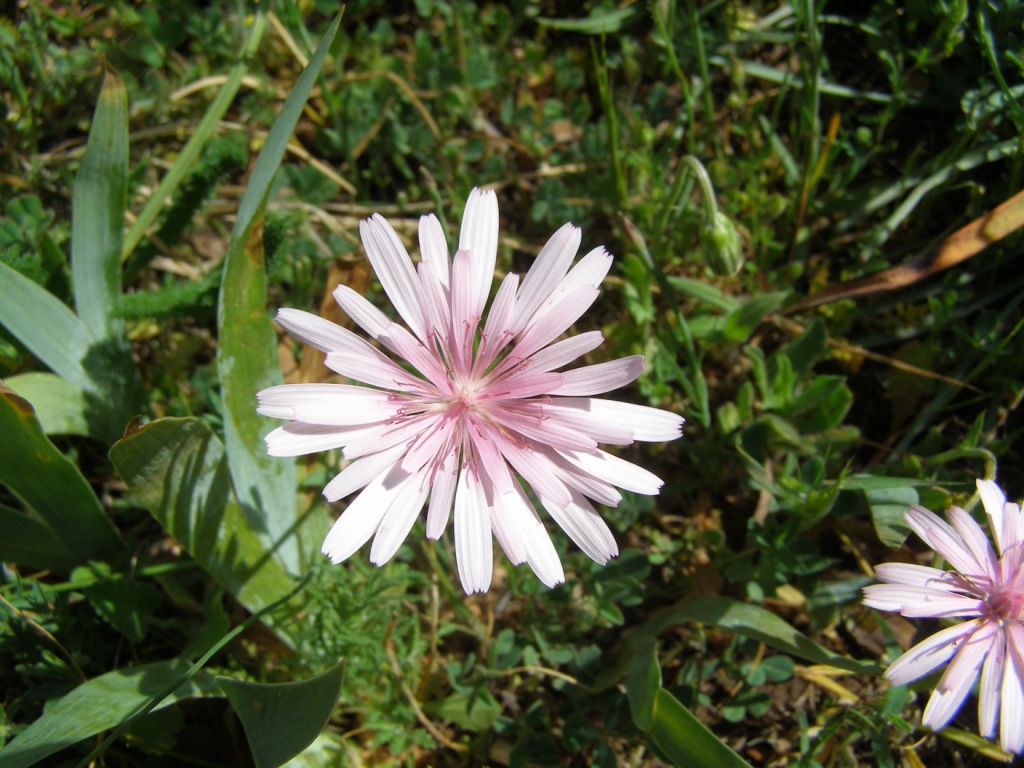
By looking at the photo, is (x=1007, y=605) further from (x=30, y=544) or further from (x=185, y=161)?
(x=185, y=161)

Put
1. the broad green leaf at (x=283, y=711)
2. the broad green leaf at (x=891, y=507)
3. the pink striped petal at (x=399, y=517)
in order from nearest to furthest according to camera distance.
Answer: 1. the broad green leaf at (x=283, y=711)
2. the pink striped petal at (x=399, y=517)
3. the broad green leaf at (x=891, y=507)

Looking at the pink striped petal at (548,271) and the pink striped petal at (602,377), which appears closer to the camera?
the pink striped petal at (602,377)

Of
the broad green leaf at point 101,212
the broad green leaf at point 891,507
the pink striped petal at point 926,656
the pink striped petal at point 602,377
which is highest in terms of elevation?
the broad green leaf at point 101,212

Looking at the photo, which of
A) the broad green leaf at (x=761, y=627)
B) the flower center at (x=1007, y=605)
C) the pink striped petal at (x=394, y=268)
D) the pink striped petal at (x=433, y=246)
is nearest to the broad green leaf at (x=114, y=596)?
the pink striped petal at (x=394, y=268)

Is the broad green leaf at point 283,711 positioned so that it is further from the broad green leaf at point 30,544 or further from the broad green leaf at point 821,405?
the broad green leaf at point 821,405

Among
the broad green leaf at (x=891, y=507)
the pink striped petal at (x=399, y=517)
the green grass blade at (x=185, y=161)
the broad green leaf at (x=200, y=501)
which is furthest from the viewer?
the green grass blade at (x=185, y=161)

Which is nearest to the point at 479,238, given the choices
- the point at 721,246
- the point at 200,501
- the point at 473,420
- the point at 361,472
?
the point at 473,420

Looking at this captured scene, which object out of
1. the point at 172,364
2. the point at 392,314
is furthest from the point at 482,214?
the point at 172,364
